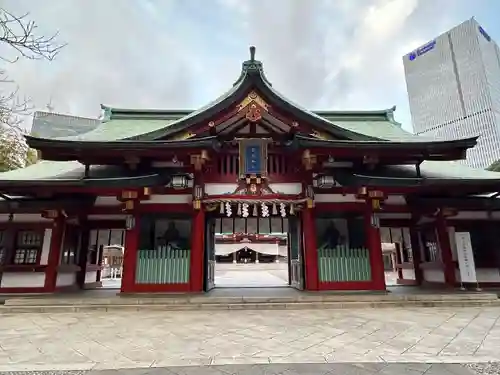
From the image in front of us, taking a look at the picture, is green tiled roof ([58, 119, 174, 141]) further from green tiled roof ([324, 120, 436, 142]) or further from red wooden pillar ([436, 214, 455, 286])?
red wooden pillar ([436, 214, 455, 286])

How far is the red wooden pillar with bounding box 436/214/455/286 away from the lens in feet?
34.8

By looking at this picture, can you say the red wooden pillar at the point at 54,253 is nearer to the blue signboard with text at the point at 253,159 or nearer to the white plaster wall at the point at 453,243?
the blue signboard with text at the point at 253,159

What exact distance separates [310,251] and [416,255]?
5.37m

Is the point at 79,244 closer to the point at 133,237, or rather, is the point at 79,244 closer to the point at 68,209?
the point at 68,209

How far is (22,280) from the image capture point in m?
9.81

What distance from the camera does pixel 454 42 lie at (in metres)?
78.9

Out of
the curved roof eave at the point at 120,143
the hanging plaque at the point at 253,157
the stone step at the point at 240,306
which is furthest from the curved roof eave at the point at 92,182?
the stone step at the point at 240,306

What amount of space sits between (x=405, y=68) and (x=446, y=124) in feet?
65.8


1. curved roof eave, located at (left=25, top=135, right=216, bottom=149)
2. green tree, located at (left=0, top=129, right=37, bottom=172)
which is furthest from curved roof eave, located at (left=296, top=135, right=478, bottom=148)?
green tree, located at (left=0, top=129, right=37, bottom=172)

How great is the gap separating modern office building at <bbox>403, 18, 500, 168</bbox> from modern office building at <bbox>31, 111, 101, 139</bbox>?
65505 mm

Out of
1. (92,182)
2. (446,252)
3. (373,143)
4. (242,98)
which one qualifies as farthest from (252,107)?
(446,252)

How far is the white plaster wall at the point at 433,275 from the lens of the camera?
11.1m

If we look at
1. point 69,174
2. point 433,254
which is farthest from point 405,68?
point 69,174

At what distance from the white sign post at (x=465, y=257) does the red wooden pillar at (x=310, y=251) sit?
4.51m
